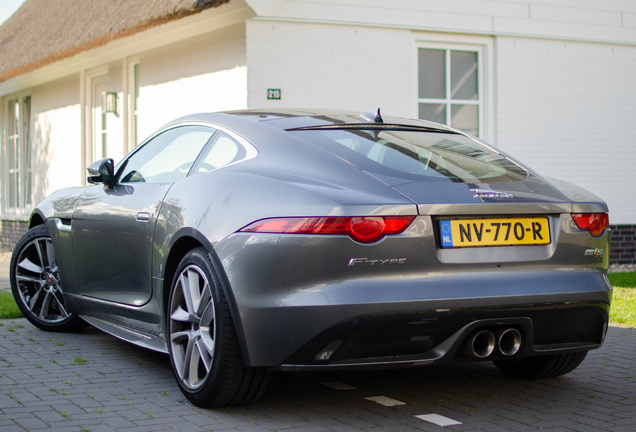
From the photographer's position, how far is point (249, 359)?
10.5 feet

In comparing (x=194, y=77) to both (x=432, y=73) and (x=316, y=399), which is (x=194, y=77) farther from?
(x=316, y=399)

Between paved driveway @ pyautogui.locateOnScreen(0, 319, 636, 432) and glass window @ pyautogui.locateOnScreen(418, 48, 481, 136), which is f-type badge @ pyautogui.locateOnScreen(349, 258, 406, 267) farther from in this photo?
glass window @ pyautogui.locateOnScreen(418, 48, 481, 136)

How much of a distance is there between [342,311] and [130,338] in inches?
68.9

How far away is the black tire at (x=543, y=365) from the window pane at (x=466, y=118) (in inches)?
260

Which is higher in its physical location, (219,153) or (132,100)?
(132,100)

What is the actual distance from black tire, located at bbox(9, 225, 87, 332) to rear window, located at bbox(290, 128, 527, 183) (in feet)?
8.92

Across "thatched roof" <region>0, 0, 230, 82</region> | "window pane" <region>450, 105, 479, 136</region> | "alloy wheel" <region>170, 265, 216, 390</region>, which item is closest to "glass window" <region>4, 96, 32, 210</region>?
"thatched roof" <region>0, 0, 230, 82</region>

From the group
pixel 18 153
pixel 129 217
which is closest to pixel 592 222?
pixel 129 217

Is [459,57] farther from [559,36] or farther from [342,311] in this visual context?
[342,311]

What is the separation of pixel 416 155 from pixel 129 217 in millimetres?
1715

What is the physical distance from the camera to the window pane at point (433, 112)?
10.3m

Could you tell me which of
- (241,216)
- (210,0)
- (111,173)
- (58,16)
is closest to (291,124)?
(241,216)

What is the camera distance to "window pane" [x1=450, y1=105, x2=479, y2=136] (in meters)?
10.5

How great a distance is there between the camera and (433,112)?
10391 millimetres
